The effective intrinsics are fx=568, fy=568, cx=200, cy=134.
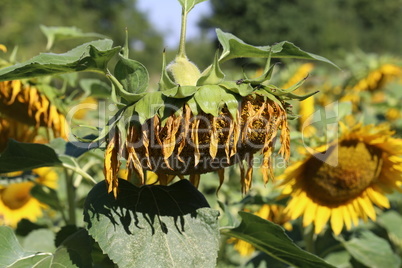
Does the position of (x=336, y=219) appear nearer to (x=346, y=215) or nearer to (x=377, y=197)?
(x=346, y=215)

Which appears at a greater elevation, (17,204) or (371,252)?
(17,204)

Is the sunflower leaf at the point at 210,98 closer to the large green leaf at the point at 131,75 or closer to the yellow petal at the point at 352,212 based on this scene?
the large green leaf at the point at 131,75

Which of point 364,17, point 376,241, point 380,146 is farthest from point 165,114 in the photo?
point 364,17

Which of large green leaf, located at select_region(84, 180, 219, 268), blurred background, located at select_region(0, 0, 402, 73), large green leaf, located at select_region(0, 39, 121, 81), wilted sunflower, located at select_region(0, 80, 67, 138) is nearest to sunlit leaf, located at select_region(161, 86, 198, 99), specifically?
large green leaf, located at select_region(0, 39, 121, 81)

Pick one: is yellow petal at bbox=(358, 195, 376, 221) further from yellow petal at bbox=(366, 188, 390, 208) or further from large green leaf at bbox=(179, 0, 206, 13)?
large green leaf at bbox=(179, 0, 206, 13)

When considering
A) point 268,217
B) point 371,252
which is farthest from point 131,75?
point 371,252

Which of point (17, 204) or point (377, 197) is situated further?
point (17, 204)
